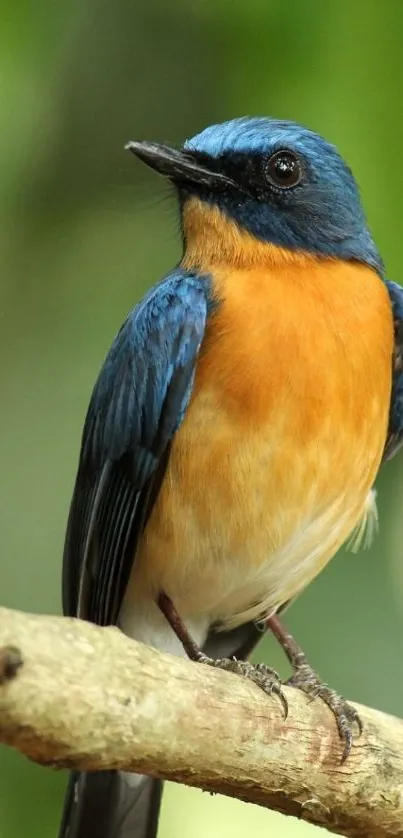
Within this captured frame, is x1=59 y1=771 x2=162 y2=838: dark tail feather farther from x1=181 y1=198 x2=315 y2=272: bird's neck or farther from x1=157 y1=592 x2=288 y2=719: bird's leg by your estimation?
x1=181 y1=198 x2=315 y2=272: bird's neck

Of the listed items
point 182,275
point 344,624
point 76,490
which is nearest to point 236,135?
point 182,275

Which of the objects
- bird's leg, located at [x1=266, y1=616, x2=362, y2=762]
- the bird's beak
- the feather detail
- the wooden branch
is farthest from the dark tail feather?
the bird's beak

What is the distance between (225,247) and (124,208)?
62cm

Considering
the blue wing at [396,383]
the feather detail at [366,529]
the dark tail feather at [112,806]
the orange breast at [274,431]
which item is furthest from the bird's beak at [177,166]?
the dark tail feather at [112,806]

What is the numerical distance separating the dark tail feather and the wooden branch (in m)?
0.70

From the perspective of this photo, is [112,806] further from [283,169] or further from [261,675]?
[283,169]

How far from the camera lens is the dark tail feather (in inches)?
140

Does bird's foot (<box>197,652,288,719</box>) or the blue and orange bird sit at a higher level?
the blue and orange bird

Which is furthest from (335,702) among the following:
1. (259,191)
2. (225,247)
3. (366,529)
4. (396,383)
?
(259,191)

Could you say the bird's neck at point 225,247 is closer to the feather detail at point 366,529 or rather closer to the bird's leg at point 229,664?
the feather detail at point 366,529

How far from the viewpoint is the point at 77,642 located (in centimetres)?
229

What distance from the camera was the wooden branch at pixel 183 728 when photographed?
2186mm

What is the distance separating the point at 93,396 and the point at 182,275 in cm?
43

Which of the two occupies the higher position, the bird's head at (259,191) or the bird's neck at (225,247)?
the bird's head at (259,191)
